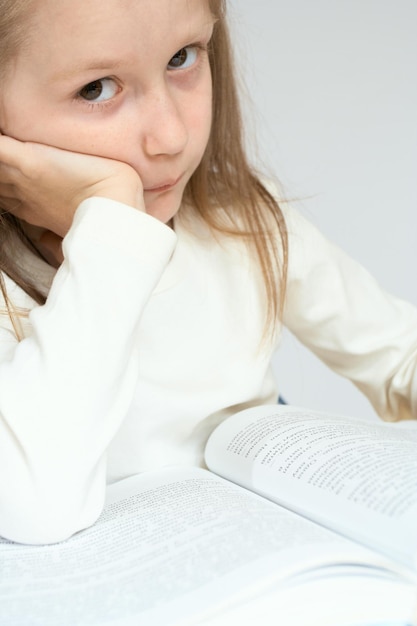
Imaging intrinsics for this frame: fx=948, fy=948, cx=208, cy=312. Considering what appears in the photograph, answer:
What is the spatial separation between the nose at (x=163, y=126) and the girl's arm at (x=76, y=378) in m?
0.07

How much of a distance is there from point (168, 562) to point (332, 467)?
0.18 meters

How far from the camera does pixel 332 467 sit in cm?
74

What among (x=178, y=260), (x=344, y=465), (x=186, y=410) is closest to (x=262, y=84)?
(x=178, y=260)

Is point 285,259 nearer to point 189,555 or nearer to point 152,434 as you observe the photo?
point 152,434

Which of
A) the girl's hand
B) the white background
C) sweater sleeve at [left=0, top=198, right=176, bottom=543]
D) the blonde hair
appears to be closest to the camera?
sweater sleeve at [left=0, top=198, right=176, bottom=543]

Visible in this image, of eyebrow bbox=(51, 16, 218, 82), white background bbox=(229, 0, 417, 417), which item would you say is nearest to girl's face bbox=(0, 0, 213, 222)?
eyebrow bbox=(51, 16, 218, 82)

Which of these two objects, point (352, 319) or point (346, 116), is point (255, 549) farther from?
point (346, 116)

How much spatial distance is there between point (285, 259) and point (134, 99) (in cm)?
30

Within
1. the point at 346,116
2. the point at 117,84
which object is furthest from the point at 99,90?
the point at 346,116

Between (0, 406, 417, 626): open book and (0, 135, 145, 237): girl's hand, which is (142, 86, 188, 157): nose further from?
(0, 406, 417, 626): open book

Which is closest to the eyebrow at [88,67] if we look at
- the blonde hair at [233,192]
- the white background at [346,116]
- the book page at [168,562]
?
the blonde hair at [233,192]

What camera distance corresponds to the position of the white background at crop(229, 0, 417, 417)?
68.3 inches

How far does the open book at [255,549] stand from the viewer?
0.58 metres

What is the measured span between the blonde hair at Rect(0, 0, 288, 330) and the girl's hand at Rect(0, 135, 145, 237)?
0.23 metres
